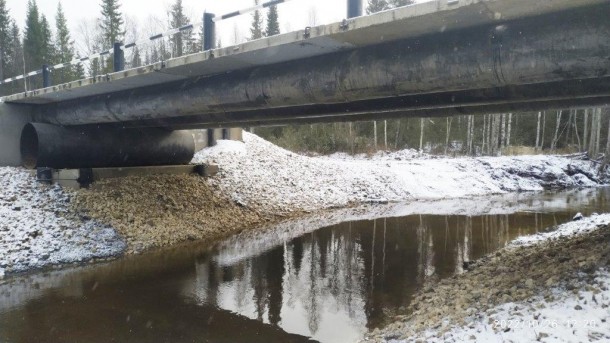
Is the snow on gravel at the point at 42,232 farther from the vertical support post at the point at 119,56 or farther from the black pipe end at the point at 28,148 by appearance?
the vertical support post at the point at 119,56

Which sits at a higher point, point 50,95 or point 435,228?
point 50,95

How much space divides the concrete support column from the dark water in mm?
7449

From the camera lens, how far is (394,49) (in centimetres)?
741

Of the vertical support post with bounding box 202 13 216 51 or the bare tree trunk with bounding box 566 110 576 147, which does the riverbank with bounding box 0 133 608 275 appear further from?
the bare tree trunk with bounding box 566 110 576 147

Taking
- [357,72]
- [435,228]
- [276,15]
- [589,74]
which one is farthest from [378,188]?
[276,15]

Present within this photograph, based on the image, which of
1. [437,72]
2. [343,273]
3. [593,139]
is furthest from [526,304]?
[593,139]

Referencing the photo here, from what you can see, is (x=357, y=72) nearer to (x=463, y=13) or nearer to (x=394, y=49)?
(x=394, y=49)

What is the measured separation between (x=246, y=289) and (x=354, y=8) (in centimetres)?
531

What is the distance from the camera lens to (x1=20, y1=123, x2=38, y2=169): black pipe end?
15.5 m

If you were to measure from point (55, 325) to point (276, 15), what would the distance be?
42.9 metres

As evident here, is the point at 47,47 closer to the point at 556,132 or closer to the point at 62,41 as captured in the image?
the point at 62,41

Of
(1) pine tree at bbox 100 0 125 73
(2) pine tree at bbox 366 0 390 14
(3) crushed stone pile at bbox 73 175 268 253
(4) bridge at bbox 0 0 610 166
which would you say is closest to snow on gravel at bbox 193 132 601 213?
(3) crushed stone pile at bbox 73 175 268 253

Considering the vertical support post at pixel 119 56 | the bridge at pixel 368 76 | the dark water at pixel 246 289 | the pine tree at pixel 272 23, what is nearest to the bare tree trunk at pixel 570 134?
the pine tree at pixel 272 23

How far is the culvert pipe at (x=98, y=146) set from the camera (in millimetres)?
14242
